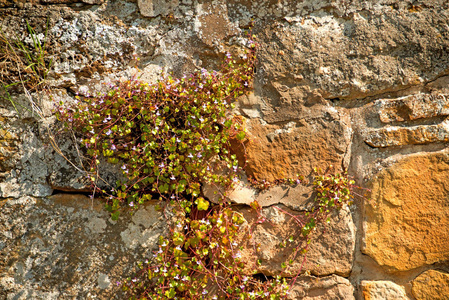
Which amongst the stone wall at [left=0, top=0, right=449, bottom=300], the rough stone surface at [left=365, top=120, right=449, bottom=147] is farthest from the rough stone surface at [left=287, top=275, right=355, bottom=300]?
the rough stone surface at [left=365, top=120, right=449, bottom=147]

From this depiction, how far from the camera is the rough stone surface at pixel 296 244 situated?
1.63 metres

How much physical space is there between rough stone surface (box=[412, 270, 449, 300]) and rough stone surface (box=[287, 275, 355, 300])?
0.99 ft

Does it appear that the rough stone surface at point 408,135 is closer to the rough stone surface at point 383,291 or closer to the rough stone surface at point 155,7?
the rough stone surface at point 383,291

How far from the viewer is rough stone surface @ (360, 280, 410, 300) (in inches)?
62.4

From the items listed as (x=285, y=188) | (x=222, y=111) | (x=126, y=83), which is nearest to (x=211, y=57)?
(x=222, y=111)

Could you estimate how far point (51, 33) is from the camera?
163 cm

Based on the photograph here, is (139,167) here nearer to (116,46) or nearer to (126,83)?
(126,83)

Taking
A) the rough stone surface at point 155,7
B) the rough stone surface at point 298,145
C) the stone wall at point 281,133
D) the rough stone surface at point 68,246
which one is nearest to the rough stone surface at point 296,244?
the stone wall at point 281,133

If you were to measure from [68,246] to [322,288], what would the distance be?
4.06ft

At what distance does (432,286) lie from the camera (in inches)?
61.7

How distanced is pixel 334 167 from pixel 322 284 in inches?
22.7

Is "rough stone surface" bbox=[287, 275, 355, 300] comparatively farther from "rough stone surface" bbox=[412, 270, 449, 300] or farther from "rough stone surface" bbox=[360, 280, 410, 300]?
"rough stone surface" bbox=[412, 270, 449, 300]

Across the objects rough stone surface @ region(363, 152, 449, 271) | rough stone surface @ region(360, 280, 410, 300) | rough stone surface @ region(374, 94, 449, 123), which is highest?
rough stone surface @ region(374, 94, 449, 123)

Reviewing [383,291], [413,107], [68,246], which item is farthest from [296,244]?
[68,246]
